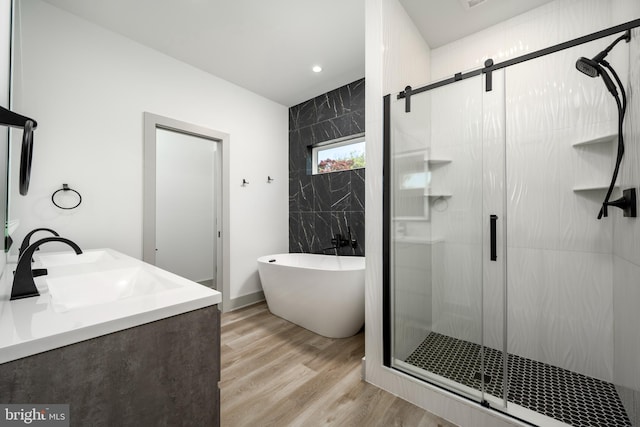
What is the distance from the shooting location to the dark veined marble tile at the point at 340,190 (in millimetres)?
3159

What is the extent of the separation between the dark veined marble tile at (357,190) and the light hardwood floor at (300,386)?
1396 mm

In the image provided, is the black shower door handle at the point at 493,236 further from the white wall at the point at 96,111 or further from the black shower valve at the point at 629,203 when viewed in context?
the white wall at the point at 96,111

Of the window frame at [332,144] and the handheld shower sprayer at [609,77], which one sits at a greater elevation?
the window frame at [332,144]

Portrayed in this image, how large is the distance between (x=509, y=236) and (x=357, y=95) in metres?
2.20

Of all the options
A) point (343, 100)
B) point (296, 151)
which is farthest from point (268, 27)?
point (296, 151)

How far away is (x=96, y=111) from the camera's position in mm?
2182

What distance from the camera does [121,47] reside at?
2.32 meters

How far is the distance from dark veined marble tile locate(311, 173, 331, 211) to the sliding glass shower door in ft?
5.15

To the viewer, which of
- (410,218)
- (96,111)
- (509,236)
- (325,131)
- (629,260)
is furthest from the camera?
(325,131)

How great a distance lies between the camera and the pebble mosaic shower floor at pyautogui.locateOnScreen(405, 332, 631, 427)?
4.49 ft

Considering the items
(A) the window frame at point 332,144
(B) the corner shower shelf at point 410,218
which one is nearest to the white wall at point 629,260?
(B) the corner shower shelf at point 410,218

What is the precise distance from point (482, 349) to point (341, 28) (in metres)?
2.67

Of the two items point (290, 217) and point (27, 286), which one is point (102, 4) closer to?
point (27, 286)

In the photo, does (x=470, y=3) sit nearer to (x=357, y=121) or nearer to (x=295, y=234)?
(x=357, y=121)
